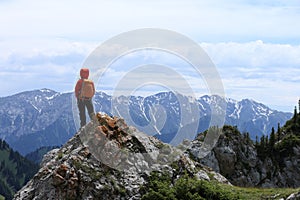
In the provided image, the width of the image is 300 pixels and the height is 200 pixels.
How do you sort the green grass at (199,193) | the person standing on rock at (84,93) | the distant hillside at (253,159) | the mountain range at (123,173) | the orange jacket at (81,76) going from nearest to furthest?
1. the green grass at (199,193)
2. the mountain range at (123,173)
3. the orange jacket at (81,76)
4. the person standing on rock at (84,93)
5. the distant hillside at (253,159)

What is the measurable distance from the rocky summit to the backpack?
6.85 ft

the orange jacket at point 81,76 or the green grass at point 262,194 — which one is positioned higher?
the orange jacket at point 81,76

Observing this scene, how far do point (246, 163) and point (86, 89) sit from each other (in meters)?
36.7

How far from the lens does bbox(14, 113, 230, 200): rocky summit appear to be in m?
32.1

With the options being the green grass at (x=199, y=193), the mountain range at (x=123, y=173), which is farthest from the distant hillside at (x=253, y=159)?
the green grass at (x=199, y=193)

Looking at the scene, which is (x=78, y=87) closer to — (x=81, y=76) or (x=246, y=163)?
(x=81, y=76)

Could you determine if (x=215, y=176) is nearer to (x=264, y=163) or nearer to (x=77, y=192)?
(x=77, y=192)

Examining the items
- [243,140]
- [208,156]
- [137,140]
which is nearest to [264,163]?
[243,140]

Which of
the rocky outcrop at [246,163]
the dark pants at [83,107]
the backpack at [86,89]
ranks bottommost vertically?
the rocky outcrop at [246,163]

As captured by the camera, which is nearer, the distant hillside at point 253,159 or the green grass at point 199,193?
the green grass at point 199,193

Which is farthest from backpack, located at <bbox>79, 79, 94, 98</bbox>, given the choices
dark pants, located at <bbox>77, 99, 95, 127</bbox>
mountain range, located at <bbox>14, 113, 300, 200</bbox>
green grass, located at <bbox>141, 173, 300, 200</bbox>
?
green grass, located at <bbox>141, 173, 300, 200</bbox>

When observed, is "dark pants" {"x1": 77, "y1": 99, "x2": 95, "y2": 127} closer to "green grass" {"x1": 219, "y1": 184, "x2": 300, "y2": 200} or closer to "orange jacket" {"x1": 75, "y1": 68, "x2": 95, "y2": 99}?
"orange jacket" {"x1": 75, "y1": 68, "x2": 95, "y2": 99}

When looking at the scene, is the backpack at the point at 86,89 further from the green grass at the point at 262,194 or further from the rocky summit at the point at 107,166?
the green grass at the point at 262,194

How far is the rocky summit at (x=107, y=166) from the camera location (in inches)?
1262
